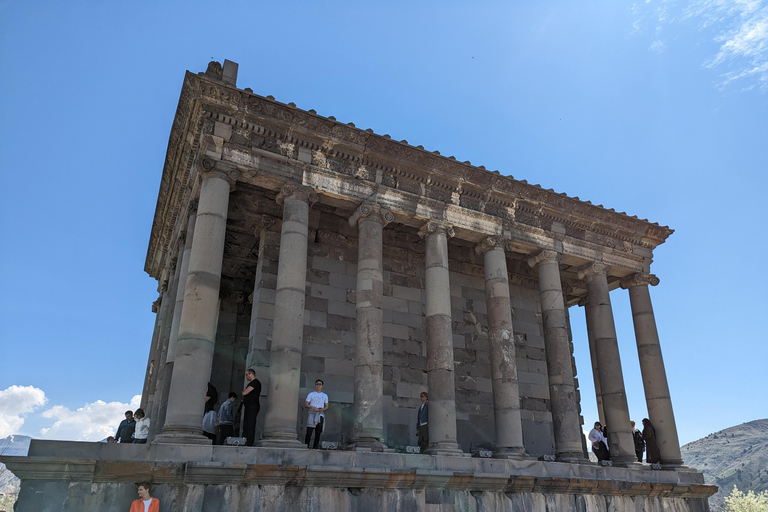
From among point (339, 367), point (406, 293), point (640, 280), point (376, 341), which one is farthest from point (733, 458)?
point (376, 341)

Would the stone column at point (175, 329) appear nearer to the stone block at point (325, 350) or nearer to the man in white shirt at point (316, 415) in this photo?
the man in white shirt at point (316, 415)

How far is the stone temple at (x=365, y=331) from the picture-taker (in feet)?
33.2

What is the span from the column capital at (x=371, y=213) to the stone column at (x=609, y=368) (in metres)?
7.65

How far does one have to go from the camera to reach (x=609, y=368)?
16438 mm

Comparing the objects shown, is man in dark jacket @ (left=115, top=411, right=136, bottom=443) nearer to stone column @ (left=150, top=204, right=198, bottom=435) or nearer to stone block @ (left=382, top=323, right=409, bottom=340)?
stone column @ (left=150, top=204, right=198, bottom=435)

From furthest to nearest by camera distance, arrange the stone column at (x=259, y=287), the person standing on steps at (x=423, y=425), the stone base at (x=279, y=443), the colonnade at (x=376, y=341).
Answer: the stone column at (x=259, y=287), the person standing on steps at (x=423, y=425), the colonnade at (x=376, y=341), the stone base at (x=279, y=443)

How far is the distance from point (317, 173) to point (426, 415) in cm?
678

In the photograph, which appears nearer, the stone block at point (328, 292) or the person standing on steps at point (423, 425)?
the person standing on steps at point (423, 425)

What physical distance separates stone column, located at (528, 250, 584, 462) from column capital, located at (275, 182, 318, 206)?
25.4 ft

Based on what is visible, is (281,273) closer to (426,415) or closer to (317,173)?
(317,173)

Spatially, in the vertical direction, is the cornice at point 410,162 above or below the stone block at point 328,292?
above

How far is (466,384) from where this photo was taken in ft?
55.1

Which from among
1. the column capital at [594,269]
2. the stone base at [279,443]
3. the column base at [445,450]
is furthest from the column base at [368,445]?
the column capital at [594,269]

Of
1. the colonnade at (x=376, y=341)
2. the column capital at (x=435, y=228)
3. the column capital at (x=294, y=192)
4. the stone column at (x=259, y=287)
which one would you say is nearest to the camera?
the colonnade at (x=376, y=341)
